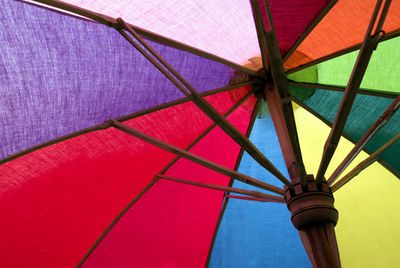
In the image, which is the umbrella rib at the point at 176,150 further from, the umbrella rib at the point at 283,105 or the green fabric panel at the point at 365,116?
the green fabric panel at the point at 365,116

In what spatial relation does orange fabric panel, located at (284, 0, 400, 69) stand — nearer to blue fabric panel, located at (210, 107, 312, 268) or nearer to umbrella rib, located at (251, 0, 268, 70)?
umbrella rib, located at (251, 0, 268, 70)

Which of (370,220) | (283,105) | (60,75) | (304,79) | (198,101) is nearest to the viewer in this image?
(283,105)

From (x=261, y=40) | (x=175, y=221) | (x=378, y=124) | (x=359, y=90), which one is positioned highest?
(x=359, y=90)

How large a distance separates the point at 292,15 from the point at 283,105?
946 millimetres

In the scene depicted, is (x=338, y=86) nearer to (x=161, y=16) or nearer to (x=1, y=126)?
(x=161, y=16)

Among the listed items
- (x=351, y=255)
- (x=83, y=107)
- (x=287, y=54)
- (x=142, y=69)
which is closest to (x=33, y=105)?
(x=83, y=107)

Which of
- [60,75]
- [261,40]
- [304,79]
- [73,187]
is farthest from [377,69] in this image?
[73,187]

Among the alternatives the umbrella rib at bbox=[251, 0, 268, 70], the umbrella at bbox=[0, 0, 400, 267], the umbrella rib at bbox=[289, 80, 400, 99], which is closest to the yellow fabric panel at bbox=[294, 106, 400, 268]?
the umbrella at bbox=[0, 0, 400, 267]

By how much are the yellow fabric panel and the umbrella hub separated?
109cm

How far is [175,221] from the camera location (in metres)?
3.06

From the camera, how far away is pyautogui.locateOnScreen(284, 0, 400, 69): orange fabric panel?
7.87 ft

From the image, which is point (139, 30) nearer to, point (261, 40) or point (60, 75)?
point (60, 75)

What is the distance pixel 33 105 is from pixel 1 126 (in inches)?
7.5

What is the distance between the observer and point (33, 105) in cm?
207
